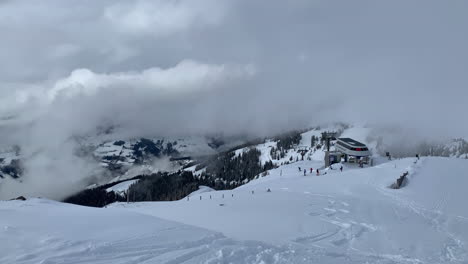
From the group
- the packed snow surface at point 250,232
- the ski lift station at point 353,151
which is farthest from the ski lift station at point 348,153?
the packed snow surface at point 250,232

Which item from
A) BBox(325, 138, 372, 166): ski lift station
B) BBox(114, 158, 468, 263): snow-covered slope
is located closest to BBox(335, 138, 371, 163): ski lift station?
BBox(325, 138, 372, 166): ski lift station

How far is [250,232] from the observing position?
2189 cm

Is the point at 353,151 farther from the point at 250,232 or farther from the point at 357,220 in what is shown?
the point at 250,232

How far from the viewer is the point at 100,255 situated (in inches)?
561

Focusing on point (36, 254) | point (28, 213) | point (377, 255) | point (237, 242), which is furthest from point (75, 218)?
point (377, 255)

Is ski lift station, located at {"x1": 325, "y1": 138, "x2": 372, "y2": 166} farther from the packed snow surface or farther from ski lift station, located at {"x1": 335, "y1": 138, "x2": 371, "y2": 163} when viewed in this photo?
the packed snow surface

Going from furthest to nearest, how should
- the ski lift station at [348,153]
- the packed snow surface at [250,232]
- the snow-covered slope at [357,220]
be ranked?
the ski lift station at [348,153] → the snow-covered slope at [357,220] → the packed snow surface at [250,232]

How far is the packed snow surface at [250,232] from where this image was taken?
48.5ft

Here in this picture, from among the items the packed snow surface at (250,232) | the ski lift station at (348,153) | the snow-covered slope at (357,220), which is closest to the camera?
the packed snow surface at (250,232)

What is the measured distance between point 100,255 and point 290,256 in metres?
8.19

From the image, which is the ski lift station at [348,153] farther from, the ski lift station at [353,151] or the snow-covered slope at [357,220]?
the snow-covered slope at [357,220]

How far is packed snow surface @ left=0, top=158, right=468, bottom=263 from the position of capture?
14773 mm

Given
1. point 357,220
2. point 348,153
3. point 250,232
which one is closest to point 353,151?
point 348,153

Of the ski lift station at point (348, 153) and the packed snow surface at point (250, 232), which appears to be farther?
the ski lift station at point (348, 153)
